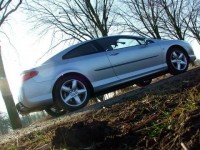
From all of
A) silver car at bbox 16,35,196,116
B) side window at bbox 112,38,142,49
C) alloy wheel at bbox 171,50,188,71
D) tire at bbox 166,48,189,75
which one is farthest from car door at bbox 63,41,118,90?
alloy wheel at bbox 171,50,188,71

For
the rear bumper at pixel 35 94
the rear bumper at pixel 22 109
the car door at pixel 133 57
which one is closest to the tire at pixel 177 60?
the car door at pixel 133 57

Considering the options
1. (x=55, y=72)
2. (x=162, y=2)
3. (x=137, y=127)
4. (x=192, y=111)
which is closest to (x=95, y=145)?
(x=137, y=127)

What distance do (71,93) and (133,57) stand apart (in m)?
1.98

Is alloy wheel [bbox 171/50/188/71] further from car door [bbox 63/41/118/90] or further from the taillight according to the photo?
the taillight

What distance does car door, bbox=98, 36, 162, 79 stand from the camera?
8.46 m

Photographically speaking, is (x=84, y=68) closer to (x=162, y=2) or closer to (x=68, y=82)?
(x=68, y=82)

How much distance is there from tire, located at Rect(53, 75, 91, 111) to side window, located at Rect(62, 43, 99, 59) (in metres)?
0.58

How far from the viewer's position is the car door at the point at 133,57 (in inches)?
333

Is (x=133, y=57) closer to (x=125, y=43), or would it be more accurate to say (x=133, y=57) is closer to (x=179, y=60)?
(x=125, y=43)

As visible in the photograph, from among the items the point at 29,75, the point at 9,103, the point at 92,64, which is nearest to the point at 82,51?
the point at 92,64

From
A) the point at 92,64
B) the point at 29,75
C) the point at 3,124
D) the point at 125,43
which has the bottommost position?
the point at 3,124

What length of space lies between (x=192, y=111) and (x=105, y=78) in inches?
192

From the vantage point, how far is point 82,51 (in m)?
8.23

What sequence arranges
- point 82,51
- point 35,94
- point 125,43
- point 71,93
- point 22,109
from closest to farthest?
point 35,94 → point 71,93 → point 22,109 → point 82,51 → point 125,43
